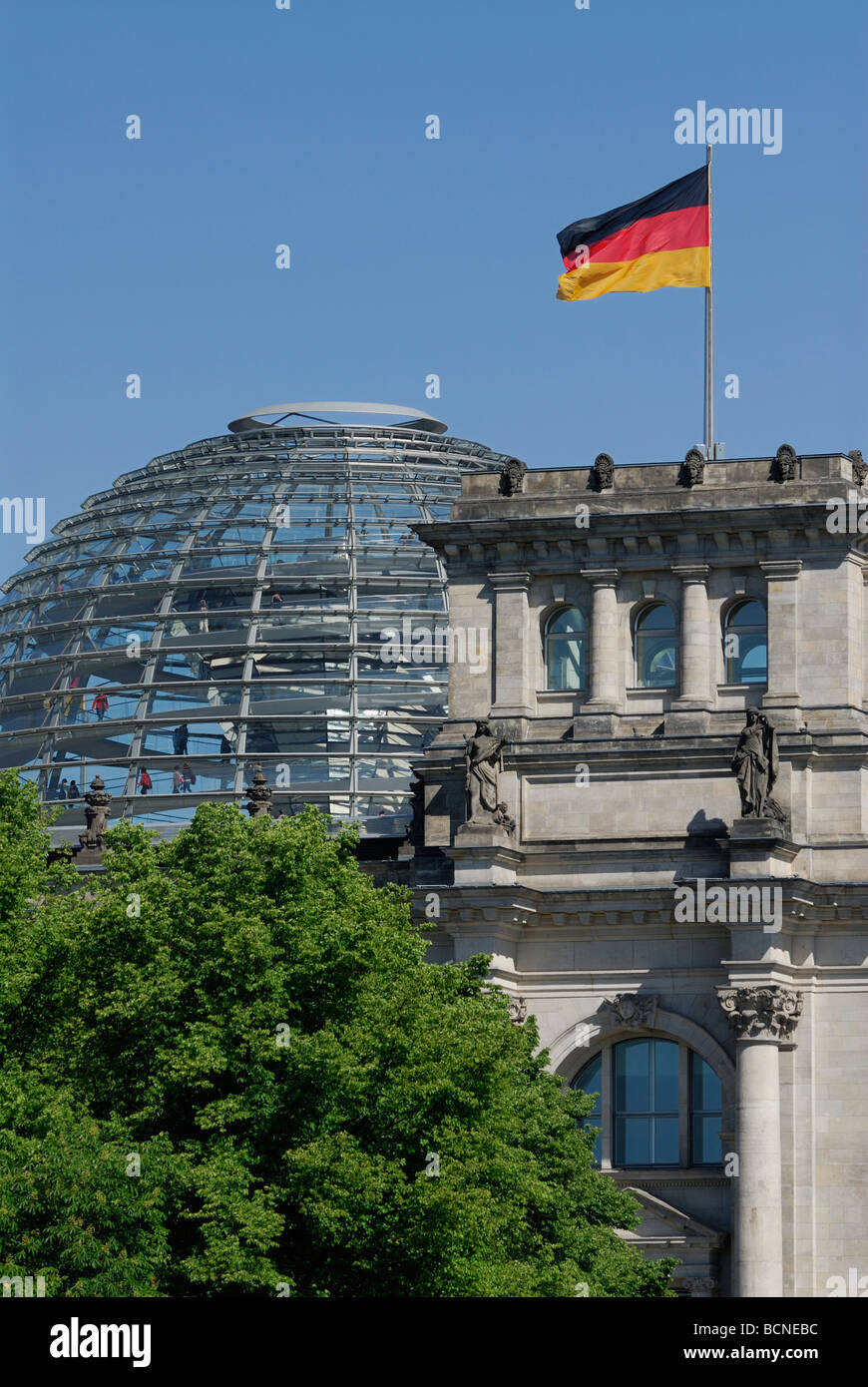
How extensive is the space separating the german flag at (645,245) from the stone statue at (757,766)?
1311 centimetres

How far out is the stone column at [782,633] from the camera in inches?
2906

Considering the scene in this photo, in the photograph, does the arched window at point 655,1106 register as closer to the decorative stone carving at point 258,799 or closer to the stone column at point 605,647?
the stone column at point 605,647

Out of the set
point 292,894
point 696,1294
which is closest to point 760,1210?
point 696,1294

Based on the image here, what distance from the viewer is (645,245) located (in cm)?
7812

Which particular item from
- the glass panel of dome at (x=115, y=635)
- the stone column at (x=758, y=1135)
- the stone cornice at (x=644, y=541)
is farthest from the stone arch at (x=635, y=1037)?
the glass panel of dome at (x=115, y=635)

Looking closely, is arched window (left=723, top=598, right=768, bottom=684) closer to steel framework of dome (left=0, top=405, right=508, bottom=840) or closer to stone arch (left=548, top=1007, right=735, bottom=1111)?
stone arch (left=548, top=1007, right=735, bottom=1111)

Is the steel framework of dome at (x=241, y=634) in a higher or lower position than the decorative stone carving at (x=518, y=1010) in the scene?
higher

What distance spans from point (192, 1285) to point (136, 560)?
190 ft

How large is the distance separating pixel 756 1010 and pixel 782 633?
9499 millimetres

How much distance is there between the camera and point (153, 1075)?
180ft

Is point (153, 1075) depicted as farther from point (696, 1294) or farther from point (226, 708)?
point (226, 708)

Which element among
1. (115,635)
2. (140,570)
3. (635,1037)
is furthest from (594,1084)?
(140,570)

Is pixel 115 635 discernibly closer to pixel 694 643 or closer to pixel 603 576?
pixel 603 576

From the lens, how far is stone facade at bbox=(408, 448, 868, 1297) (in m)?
71.0
